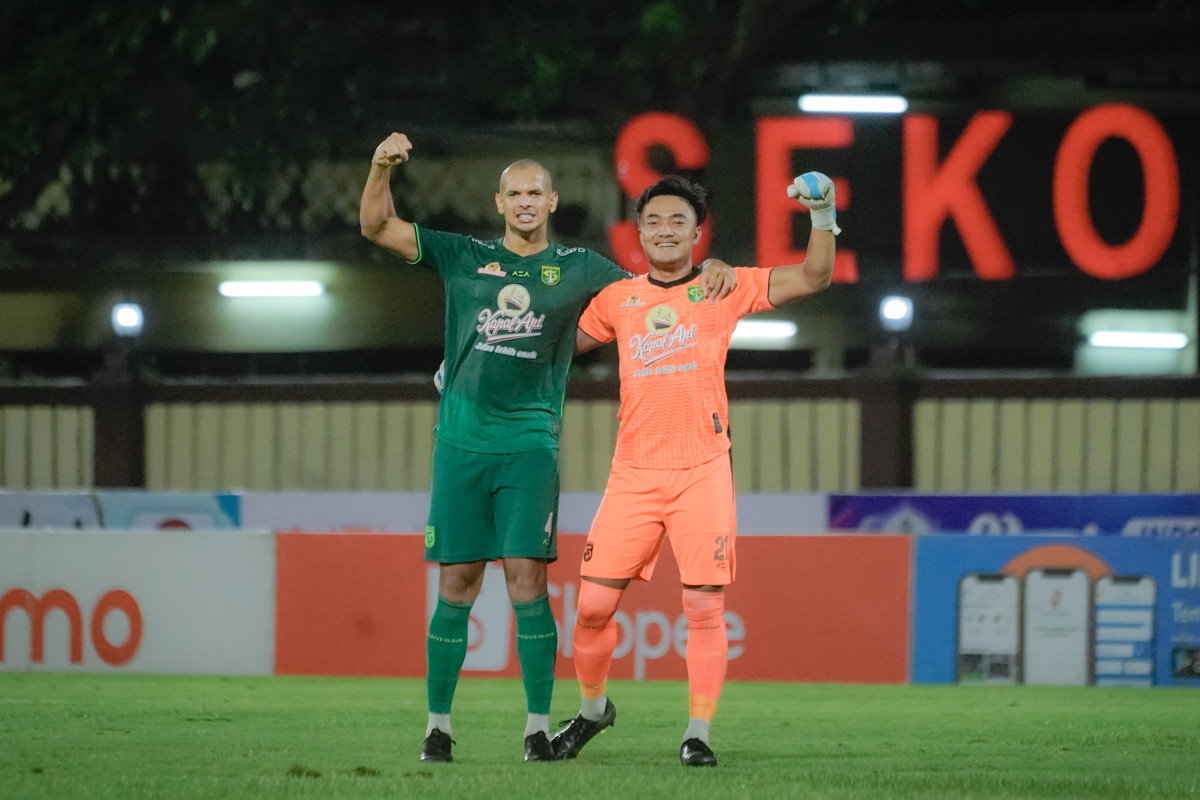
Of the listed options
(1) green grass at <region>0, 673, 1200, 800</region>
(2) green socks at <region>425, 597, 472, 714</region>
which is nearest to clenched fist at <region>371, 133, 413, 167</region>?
(2) green socks at <region>425, 597, 472, 714</region>

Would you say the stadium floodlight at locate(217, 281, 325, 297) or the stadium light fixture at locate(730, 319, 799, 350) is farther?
the stadium floodlight at locate(217, 281, 325, 297)

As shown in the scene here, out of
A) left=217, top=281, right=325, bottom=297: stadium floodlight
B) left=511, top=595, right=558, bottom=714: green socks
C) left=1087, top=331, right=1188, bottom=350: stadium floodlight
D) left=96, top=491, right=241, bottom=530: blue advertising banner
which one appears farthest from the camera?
left=217, top=281, right=325, bottom=297: stadium floodlight

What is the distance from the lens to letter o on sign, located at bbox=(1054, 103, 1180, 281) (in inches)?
505

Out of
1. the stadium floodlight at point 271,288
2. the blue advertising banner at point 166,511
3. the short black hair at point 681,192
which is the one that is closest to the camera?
the short black hair at point 681,192

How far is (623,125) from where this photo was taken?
1389 centimetres

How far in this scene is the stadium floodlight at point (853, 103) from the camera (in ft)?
44.5

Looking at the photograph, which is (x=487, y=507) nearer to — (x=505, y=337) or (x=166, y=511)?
(x=505, y=337)

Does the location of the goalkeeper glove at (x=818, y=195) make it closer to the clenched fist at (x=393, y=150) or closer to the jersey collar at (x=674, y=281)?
the jersey collar at (x=674, y=281)

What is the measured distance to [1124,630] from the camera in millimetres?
8859

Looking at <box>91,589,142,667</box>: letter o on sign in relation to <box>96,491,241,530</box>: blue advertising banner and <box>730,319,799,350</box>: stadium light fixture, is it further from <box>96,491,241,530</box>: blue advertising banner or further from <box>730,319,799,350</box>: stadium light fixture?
<box>730,319,799,350</box>: stadium light fixture

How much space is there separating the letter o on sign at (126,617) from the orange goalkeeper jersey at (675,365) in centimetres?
483

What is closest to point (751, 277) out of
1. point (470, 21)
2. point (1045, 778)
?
point (1045, 778)

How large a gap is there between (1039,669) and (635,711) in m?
2.88

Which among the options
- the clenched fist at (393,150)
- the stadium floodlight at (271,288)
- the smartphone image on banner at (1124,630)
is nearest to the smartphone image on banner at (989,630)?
the smartphone image on banner at (1124,630)
